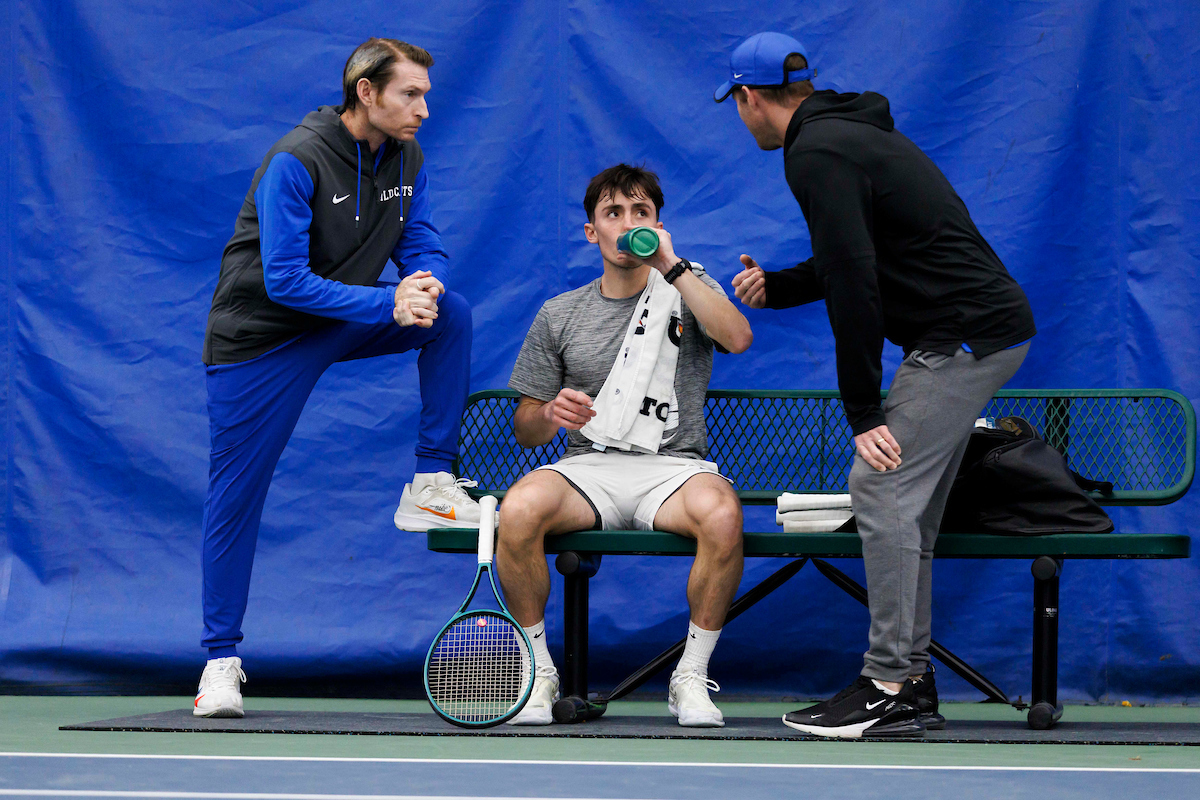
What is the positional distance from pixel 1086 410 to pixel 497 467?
5.69 ft

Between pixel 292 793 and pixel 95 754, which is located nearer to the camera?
pixel 292 793

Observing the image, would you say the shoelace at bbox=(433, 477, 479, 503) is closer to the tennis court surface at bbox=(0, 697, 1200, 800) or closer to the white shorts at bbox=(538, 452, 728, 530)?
the white shorts at bbox=(538, 452, 728, 530)

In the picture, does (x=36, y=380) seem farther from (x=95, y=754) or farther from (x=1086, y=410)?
(x=1086, y=410)

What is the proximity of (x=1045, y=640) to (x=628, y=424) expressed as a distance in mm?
1154

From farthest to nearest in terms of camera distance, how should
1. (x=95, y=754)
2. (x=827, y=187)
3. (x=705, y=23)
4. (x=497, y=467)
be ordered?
(x=705, y=23) → (x=497, y=467) → (x=827, y=187) → (x=95, y=754)

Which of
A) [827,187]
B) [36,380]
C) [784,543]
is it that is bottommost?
[784,543]

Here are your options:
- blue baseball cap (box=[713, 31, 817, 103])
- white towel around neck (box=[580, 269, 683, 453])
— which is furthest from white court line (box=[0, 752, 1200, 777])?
blue baseball cap (box=[713, 31, 817, 103])

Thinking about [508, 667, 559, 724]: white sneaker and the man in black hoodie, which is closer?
the man in black hoodie

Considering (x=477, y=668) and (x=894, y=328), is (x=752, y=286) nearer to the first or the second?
(x=894, y=328)

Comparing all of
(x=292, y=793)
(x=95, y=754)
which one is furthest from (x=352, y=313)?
(x=292, y=793)

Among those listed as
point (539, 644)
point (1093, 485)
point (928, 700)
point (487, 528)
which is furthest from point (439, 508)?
point (1093, 485)

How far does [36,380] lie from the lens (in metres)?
4.16

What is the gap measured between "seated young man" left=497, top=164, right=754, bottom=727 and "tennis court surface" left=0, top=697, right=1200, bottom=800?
338mm

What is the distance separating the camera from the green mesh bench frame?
3.24 m
